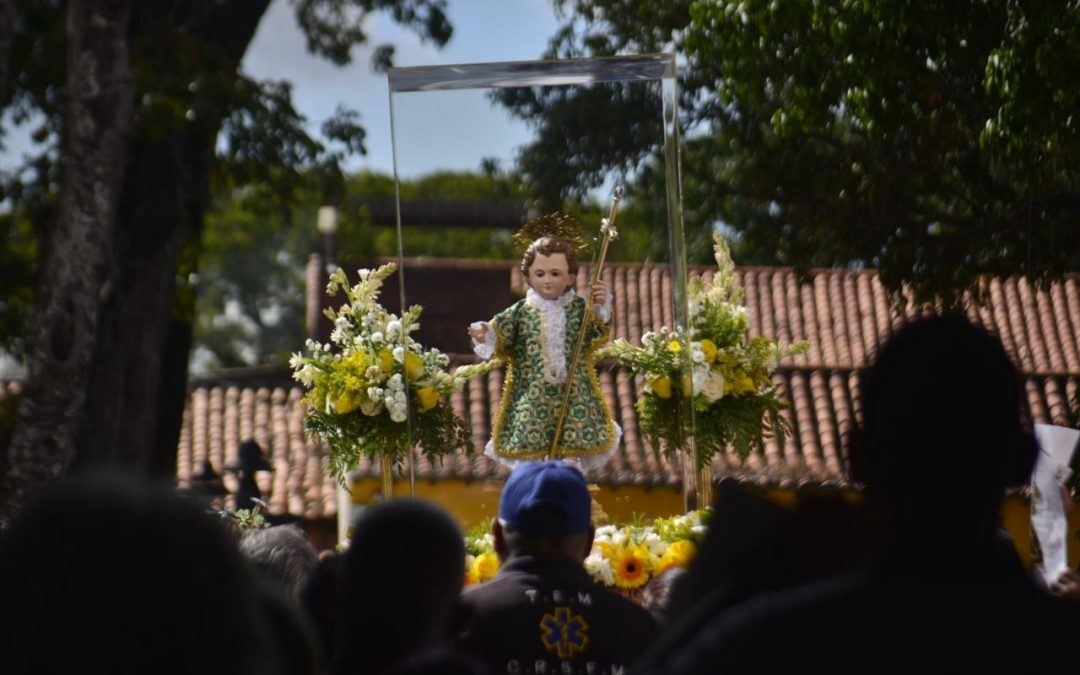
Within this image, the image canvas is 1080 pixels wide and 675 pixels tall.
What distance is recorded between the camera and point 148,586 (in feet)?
5.49

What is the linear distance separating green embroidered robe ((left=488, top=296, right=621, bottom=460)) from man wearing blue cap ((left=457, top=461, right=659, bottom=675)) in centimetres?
418

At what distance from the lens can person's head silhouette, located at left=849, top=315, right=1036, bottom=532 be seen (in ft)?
7.70

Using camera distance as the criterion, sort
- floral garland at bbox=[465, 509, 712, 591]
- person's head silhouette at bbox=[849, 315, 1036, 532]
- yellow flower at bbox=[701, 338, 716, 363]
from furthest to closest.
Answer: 1. yellow flower at bbox=[701, 338, 716, 363]
2. floral garland at bbox=[465, 509, 712, 591]
3. person's head silhouette at bbox=[849, 315, 1036, 532]

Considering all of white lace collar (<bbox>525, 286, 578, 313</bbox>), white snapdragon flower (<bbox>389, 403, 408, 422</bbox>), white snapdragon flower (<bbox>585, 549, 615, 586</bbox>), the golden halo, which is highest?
the golden halo

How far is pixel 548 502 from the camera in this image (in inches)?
155

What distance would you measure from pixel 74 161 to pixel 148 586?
11.5 metres

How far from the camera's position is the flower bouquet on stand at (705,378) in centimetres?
825

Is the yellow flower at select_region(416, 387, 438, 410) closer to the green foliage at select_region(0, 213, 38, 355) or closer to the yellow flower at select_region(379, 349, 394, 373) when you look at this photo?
the yellow flower at select_region(379, 349, 394, 373)

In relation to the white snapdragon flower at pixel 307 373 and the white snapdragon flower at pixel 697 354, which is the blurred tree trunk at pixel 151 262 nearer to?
the white snapdragon flower at pixel 307 373

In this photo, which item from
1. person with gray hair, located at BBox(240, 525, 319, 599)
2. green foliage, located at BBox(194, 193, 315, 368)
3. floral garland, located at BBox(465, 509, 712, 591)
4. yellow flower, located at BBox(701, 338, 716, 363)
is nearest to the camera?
→ person with gray hair, located at BBox(240, 525, 319, 599)

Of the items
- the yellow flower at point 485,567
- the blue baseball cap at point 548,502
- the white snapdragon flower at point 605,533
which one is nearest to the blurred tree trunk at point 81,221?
the white snapdragon flower at point 605,533

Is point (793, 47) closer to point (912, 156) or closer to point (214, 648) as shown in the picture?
point (912, 156)

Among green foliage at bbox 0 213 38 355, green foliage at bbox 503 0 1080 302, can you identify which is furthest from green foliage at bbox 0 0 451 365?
green foliage at bbox 503 0 1080 302

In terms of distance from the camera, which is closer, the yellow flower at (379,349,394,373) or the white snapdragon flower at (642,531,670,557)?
the white snapdragon flower at (642,531,670,557)
